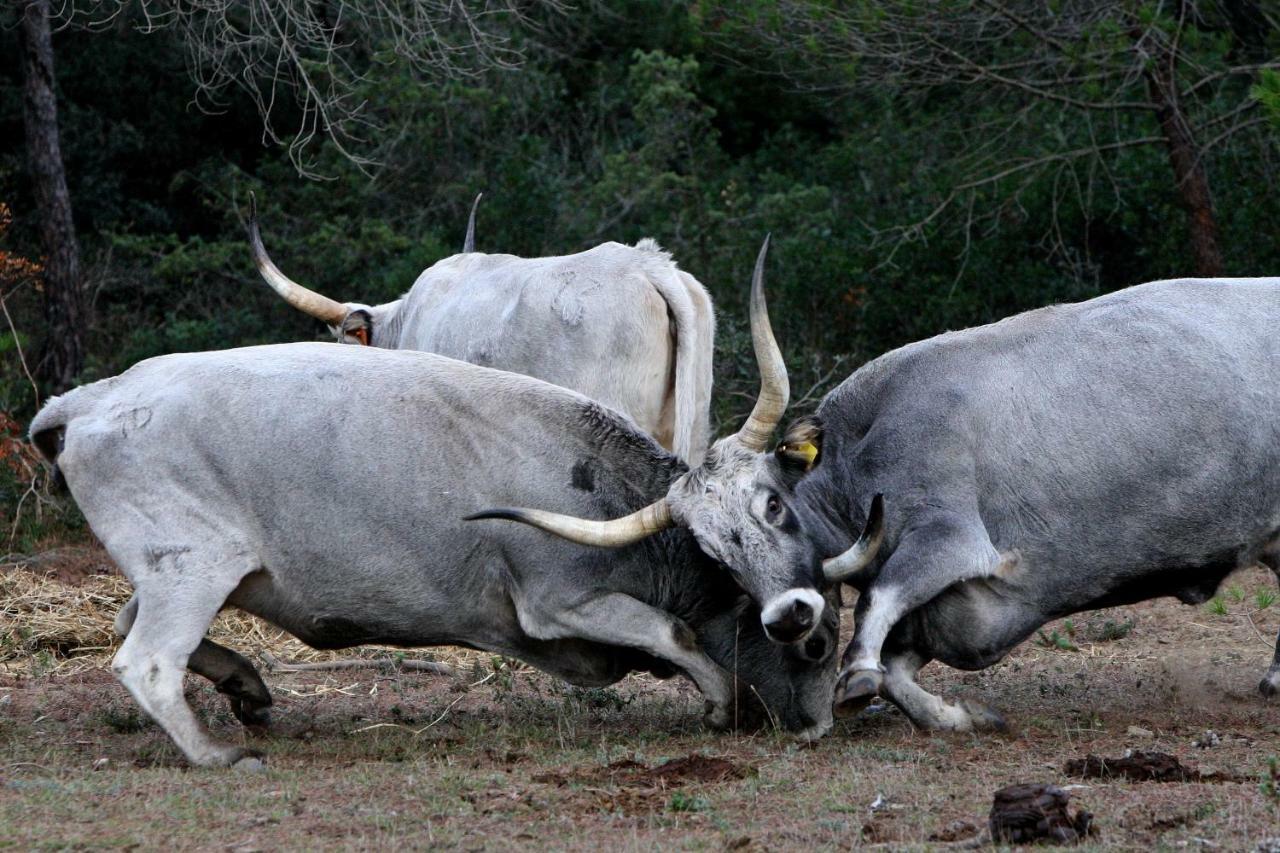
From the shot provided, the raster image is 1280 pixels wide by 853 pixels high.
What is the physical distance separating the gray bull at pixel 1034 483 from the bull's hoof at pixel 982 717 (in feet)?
0.05

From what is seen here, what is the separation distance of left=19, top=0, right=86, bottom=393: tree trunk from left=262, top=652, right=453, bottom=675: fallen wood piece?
5.62 meters

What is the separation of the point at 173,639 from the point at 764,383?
92.7 inches

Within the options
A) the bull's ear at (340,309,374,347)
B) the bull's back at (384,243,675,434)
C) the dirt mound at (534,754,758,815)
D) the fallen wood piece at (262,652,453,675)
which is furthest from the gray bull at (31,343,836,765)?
the bull's ear at (340,309,374,347)

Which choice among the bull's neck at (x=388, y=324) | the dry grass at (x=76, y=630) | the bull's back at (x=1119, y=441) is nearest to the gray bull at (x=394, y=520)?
the bull's back at (x=1119, y=441)

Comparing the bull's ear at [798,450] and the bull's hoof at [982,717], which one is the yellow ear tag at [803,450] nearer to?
the bull's ear at [798,450]

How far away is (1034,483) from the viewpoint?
6375 millimetres

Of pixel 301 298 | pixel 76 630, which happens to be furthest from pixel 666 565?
pixel 301 298

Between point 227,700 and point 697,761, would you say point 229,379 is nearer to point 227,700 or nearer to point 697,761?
point 227,700

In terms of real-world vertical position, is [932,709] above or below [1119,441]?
below

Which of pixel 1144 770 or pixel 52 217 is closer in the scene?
pixel 1144 770

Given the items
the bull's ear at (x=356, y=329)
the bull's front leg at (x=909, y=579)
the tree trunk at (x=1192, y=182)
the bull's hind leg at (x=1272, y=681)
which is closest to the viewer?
the bull's front leg at (x=909, y=579)

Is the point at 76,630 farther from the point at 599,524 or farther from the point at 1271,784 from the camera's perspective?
the point at 1271,784

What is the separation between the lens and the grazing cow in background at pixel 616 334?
26.3ft

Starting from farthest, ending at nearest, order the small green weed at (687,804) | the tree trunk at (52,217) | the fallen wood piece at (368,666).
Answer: the tree trunk at (52,217) → the fallen wood piece at (368,666) → the small green weed at (687,804)
